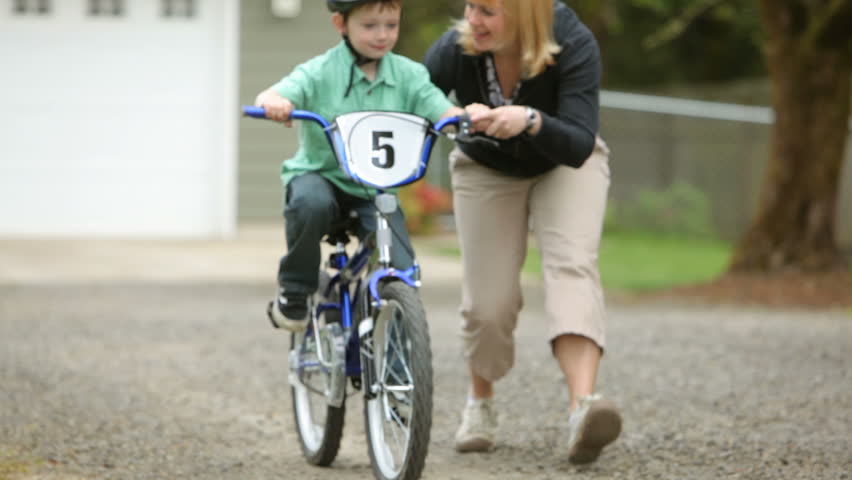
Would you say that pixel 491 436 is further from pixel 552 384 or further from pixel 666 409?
pixel 552 384

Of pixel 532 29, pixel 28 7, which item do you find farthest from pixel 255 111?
pixel 28 7

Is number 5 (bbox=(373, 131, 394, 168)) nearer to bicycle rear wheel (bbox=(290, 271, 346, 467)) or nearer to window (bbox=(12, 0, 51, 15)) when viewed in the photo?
bicycle rear wheel (bbox=(290, 271, 346, 467))

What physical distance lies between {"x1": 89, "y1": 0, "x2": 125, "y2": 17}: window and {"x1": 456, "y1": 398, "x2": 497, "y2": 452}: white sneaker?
382 inches

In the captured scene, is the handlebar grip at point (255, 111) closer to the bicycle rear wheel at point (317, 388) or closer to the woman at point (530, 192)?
the woman at point (530, 192)

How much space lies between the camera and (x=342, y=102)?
178 inches

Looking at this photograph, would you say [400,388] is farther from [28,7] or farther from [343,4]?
[28,7]

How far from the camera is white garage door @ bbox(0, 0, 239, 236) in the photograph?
1384cm

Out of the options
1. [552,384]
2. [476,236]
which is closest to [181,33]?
[552,384]

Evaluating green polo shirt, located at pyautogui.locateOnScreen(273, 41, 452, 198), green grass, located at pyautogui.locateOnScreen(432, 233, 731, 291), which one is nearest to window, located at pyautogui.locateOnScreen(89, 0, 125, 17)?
green grass, located at pyautogui.locateOnScreen(432, 233, 731, 291)

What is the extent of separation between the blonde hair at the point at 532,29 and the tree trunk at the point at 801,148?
20.4 ft

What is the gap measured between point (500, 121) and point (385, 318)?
2.24 feet

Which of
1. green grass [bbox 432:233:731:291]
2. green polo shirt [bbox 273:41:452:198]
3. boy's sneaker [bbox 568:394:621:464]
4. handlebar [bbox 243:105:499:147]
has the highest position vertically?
green polo shirt [bbox 273:41:452:198]

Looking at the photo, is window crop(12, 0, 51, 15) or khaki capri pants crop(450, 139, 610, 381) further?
window crop(12, 0, 51, 15)

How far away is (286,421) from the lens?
5.88 metres
